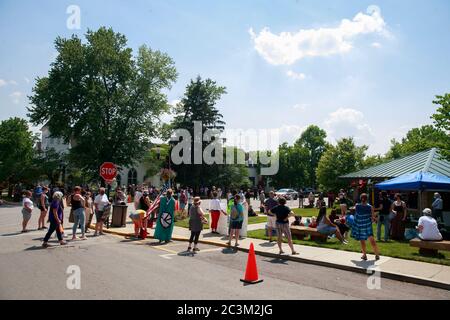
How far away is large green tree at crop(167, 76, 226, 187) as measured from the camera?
4619 centimetres

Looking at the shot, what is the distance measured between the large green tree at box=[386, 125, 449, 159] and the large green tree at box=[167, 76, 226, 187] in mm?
24687

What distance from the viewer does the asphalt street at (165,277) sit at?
20.2 ft

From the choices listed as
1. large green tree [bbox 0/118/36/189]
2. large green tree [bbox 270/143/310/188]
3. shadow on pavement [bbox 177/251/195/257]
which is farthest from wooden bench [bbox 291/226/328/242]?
large green tree [bbox 270/143/310/188]

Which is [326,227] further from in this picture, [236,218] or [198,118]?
[198,118]

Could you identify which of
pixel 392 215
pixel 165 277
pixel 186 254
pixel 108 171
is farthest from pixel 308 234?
pixel 108 171

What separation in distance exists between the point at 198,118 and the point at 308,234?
37.4 metres

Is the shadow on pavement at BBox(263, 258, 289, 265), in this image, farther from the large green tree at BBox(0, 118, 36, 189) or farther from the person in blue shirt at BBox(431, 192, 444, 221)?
the large green tree at BBox(0, 118, 36, 189)

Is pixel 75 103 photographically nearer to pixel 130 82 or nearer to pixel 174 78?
pixel 130 82

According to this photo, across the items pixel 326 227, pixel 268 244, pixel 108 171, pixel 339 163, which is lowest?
pixel 268 244

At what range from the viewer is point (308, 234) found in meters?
12.0

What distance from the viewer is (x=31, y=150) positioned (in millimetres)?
42719
